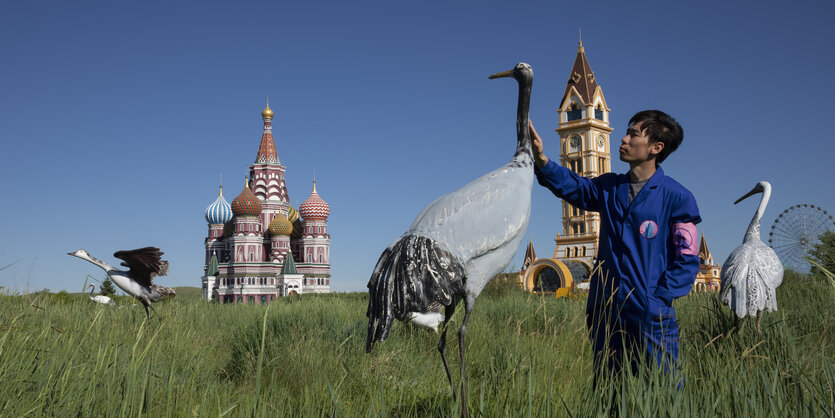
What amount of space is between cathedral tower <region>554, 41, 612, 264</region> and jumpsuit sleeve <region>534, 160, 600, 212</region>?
162 ft

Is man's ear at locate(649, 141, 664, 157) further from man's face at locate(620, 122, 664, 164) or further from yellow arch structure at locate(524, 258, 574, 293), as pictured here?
yellow arch structure at locate(524, 258, 574, 293)

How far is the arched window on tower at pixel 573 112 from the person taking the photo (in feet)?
182

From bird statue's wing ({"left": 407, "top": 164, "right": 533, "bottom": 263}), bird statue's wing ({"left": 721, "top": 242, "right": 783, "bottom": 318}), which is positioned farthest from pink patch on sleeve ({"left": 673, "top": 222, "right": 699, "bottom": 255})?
bird statue's wing ({"left": 721, "top": 242, "right": 783, "bottom": 318})

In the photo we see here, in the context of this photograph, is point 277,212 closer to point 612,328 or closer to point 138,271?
point 138,271

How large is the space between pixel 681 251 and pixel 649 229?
0.20 m

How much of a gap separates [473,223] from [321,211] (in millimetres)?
50600

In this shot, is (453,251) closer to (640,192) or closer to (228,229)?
(640,192)

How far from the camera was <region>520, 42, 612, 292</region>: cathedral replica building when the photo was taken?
2050 inches

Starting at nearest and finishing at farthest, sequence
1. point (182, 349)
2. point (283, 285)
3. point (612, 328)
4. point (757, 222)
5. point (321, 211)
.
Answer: point (612, 328), point (182, 349), point (757, 222), point (283, 285), point (321, 211)

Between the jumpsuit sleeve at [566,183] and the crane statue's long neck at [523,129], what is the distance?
219mm

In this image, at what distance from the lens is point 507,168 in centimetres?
314

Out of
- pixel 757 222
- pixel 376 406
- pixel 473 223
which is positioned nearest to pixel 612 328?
pixel 473 223

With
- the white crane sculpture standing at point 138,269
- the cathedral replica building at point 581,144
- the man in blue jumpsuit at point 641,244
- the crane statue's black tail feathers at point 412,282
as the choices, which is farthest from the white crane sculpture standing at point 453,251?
the cathedral replica building at point 581,144

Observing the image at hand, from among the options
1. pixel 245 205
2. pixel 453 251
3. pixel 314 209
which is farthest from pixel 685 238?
pixel 314 209
